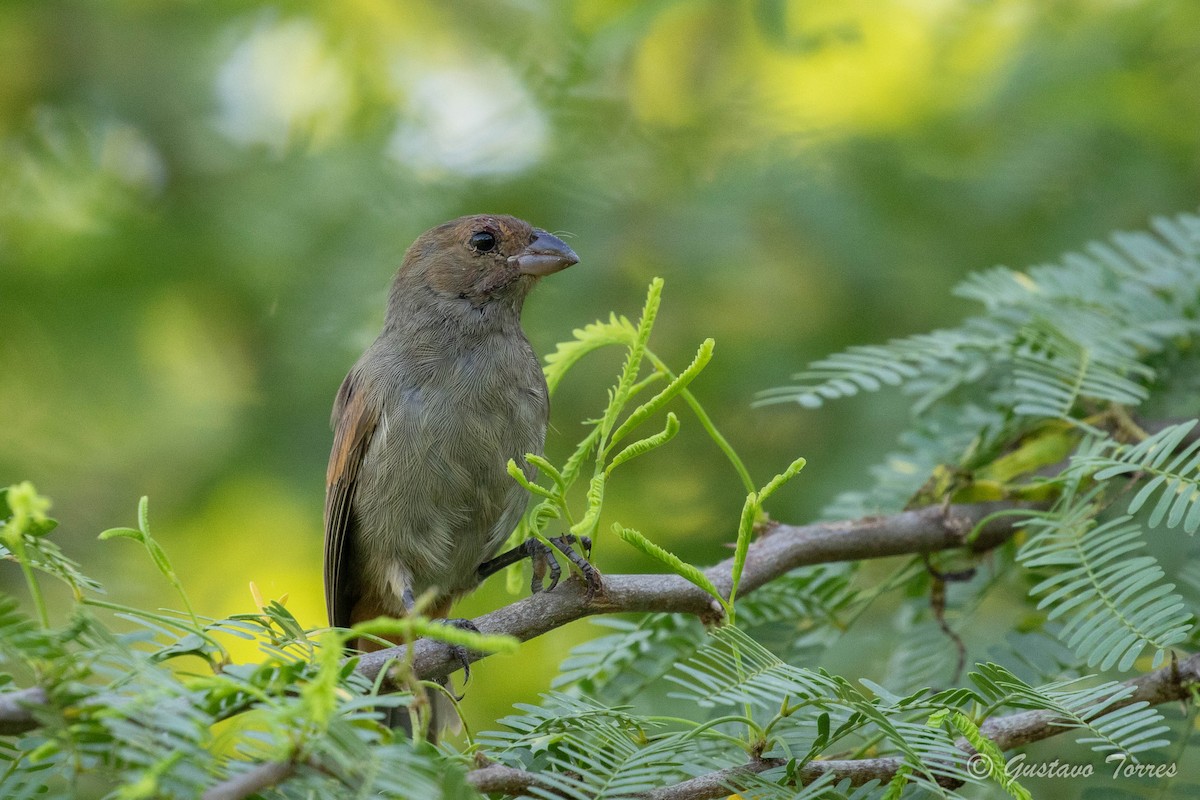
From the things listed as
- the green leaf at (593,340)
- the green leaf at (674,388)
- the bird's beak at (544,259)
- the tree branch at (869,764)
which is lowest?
the tree branch at (869,764)

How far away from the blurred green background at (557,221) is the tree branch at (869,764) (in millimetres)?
2275

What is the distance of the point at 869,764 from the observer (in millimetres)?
2057

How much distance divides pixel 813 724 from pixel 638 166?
4010 millimetres

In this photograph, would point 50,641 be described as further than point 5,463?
No

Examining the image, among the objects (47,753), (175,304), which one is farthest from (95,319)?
(47,753)

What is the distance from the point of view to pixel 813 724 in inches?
88.1

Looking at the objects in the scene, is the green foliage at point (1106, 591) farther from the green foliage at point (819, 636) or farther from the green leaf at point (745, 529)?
the green leaf at point (745, 529)

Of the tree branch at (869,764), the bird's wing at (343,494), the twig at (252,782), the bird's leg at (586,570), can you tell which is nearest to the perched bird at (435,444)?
the bird's wing at (343,494)

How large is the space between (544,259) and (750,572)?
178 cm

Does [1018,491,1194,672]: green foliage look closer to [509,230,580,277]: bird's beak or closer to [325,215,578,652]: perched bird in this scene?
[325,215,578,652]: perched bird

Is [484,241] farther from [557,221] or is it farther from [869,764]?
[869,764]

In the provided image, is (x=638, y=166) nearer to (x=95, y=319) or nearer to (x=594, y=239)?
(x=594, y=239)

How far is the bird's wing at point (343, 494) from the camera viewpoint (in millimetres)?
3883

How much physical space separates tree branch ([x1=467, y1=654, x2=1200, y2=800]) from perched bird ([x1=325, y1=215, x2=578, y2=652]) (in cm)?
162
